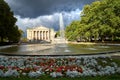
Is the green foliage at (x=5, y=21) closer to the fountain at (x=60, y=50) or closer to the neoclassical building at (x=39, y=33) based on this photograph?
the fountain at (x=60, y=50)

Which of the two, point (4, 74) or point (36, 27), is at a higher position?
point (36, 27)

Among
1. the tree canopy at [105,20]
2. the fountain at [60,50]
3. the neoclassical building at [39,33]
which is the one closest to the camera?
the fountain at [60,50]

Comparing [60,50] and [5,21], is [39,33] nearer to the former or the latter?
[5,21]

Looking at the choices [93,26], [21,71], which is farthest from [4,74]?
[93,26]

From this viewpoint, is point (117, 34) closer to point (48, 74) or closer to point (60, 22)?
point (60, 22)

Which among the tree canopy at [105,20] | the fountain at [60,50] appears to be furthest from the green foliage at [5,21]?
the tree canopy at [105,20]

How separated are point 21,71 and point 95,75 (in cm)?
302

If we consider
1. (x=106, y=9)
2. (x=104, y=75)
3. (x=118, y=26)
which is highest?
(x=106, y=9)

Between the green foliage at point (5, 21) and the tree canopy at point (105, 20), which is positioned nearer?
the green foliage at point (5, 21)

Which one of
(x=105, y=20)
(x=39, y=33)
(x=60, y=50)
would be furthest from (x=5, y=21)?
(x=39, y=33)

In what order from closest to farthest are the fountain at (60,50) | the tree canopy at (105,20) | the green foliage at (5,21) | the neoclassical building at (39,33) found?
the fountain at (60,50), the green foliage at (5,21), the tree canopy at (105,20), the neoclassical building at (39,33)

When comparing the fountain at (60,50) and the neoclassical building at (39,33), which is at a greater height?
the neoclassical building at (39,33)

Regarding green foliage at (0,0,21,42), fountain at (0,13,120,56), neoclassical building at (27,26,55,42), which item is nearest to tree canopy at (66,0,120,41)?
green foliage at (0,0,21,42)

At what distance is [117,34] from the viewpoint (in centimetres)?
5950
